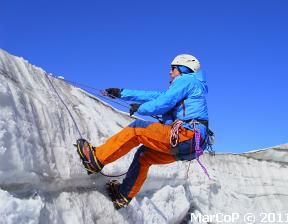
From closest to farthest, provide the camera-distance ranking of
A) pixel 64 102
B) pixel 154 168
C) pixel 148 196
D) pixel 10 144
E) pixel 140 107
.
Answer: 1. pixel 10 144
2. pixel 140 107
3. pixel 64 102
4. pixel 148 196
5. pixel 154 168

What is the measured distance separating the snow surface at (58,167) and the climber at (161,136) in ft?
0.83

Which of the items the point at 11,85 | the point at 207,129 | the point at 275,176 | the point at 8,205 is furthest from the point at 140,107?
the point at 275,176

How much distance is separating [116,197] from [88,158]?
2.50 ft

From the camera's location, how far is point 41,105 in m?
4.85

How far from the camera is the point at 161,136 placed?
15.3 ft

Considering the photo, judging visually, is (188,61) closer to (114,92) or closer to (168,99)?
(168,99)

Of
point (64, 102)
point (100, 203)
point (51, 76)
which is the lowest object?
point (100, 203)

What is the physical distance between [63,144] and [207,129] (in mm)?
1854

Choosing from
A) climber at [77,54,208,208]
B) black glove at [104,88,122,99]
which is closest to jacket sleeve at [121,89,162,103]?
black glove at [104,88,122,99]

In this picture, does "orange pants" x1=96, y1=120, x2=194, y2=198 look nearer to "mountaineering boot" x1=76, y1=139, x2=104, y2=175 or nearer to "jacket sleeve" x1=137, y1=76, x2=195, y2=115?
"mountaineering boot" x1=76, y1=139, x2=104, y2=175

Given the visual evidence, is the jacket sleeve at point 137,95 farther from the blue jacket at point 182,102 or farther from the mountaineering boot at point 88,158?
the mountaineering boot at point 88,158

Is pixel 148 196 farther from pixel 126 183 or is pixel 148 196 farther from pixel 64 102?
pixel 64 102

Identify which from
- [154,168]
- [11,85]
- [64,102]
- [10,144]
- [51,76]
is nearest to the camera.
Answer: [10,144]

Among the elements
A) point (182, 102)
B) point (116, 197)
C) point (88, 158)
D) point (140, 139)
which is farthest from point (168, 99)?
point (116, 197)
